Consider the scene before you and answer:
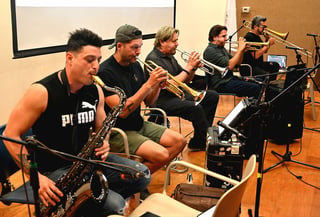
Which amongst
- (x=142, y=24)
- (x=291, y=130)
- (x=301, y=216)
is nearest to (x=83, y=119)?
(x=301, y=216)

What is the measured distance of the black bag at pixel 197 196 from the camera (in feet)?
7.53

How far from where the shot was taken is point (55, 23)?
3.77 meters

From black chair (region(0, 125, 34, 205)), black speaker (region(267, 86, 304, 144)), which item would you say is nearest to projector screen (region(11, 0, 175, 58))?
black chair (region(0, 125, 34, 205))

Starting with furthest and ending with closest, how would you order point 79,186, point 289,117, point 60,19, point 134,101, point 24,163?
1. point 289,117
2. point 60,19
3. point 134,101
4. point 79,186
5. point 24,163

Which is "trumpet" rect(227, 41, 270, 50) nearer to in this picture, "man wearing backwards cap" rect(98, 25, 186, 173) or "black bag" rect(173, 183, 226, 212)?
"man wearing backwards cap" rect(98, 25, 186, 173)

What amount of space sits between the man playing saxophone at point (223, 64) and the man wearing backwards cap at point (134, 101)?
165cm

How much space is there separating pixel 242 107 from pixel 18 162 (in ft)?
4.67

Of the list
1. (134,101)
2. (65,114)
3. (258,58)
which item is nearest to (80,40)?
(65,114)

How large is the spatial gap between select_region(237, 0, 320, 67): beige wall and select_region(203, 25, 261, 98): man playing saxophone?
126 inches

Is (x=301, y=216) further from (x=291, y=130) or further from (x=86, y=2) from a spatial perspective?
(x=86, y=2)

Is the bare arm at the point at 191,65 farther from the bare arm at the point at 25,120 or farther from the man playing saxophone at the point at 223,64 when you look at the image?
the bare arm at the point at 25,120

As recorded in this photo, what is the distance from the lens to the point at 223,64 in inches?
178

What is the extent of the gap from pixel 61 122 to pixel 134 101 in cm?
73

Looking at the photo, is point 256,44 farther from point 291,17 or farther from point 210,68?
point 291,17
